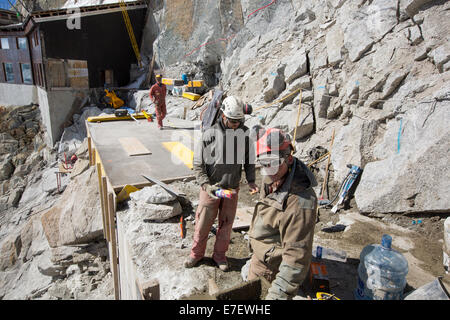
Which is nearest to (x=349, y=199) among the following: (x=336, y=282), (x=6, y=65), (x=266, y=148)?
(x=336, y=282)

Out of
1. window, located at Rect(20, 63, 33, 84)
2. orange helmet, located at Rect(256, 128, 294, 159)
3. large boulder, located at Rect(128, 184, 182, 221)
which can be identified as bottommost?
large boulder, located at Rect(128, 184, 182, 221)

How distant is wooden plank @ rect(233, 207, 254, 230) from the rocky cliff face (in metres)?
2.19

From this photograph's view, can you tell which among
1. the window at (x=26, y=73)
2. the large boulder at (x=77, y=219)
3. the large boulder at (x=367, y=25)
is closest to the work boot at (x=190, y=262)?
the large boulder at (x=77, y=219)

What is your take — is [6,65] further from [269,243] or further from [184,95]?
[269,243]

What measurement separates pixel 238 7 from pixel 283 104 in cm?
1063

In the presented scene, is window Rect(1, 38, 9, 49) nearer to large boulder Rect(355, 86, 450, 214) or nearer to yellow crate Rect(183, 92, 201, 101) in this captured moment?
yellow crate Rect(183, 92, 201, 101)

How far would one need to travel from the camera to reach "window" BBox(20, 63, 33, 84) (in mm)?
21969

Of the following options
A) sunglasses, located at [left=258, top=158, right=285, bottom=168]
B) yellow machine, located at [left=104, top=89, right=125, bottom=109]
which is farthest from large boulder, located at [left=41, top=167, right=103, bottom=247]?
yellow machine, located at [left=104, top=89, right=125, bottom=109]

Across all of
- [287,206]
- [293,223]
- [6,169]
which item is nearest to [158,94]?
[287,206]

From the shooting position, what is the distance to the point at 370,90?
7137 mm

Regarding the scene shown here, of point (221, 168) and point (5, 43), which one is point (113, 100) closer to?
point (5, 43)

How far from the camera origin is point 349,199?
19.2 ft

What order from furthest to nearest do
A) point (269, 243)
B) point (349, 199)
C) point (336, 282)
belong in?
point (349, 199) < point (336, 282) < point (269, 243)
